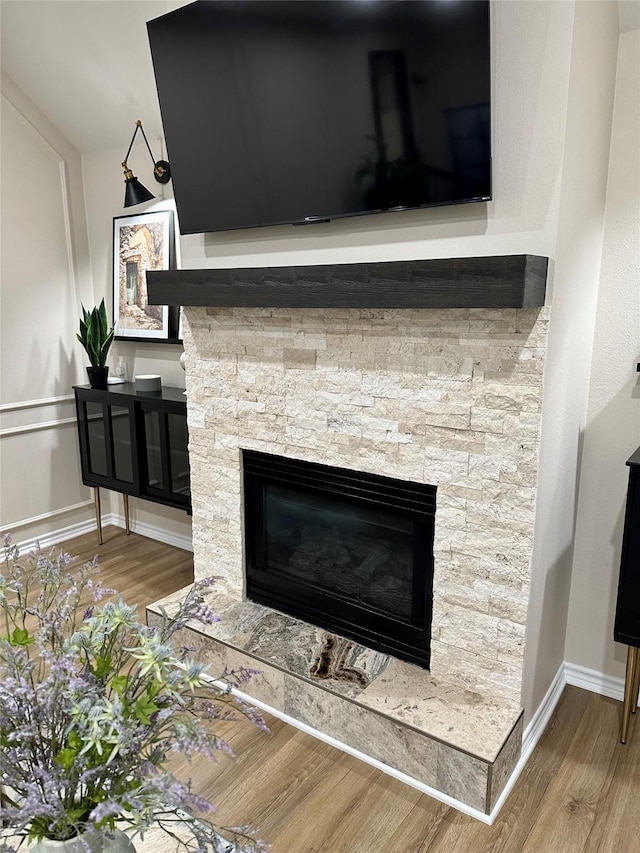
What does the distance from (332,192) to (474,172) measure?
0.45 m

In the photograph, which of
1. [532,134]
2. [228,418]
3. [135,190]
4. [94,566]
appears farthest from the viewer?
[135,190]

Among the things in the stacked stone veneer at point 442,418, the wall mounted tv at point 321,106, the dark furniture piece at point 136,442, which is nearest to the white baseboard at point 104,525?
the dark furniture piece at point 136,442

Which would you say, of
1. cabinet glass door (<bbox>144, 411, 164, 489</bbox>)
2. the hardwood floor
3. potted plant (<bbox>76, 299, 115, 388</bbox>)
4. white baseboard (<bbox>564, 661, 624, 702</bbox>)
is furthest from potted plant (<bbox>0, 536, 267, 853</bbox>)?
potted plant (<bbox>76, 299, 115, 388</bbox>)

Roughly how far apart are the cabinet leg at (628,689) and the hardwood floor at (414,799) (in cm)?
5

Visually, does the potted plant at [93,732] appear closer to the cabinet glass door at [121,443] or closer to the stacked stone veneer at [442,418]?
the stacked stone veneer at [442,418]

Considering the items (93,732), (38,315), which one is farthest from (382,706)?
(38,315)

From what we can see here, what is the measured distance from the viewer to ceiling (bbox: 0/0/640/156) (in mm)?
2604

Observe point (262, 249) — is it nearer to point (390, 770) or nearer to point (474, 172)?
point (474, 172)

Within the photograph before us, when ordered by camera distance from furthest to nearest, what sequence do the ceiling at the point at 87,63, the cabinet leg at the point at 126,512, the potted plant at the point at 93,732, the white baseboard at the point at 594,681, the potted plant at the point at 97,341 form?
the cabinet leg at the point at 126,512 < the potted plant at the point at 97,341 < the ceiling at the point at 87,63 < the white baseboard at the point at 594,681 < the potted plant at the point at 93,732

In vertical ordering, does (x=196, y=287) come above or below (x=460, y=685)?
above

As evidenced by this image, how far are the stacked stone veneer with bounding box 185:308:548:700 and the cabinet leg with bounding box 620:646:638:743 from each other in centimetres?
43

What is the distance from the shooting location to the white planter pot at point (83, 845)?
0.84 metres

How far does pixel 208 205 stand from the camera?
2262 mm

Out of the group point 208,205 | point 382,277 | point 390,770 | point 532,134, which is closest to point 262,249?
point 208,205
